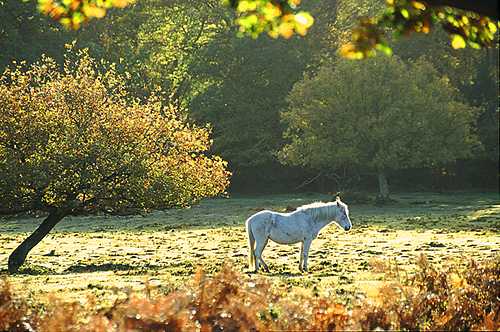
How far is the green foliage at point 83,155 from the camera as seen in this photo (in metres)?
24.8

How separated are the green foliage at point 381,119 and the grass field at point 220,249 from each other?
3891mm

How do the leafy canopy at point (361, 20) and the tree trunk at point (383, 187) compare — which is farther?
the tree trunk at point (383, 187)

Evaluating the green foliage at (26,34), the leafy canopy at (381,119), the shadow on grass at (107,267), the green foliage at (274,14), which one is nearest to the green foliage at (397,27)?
the green foliage at (274,14)

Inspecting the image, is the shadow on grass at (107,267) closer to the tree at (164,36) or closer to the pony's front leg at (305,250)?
the pony's front leg at (305,250)

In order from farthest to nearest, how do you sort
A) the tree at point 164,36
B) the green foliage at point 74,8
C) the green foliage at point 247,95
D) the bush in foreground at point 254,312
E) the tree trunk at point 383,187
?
1. the tree at point 164,36
2. the green foliage at point 247,95
3. the tree trunk at point 383,187
4. the green foliage at point 74,8
5. the bush in foreground at point 254,312

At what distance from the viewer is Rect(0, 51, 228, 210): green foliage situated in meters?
24.8

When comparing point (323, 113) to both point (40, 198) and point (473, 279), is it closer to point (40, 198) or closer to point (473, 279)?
point (40, 198)

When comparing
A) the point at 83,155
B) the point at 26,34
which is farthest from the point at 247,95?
the point at 83,155

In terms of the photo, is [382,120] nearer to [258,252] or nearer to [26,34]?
[26,34]

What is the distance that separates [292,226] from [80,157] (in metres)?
6.23

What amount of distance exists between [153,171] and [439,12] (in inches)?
629

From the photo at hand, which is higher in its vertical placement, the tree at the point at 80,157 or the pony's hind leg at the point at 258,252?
the tree at the point at 80,157

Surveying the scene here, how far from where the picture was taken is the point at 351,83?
57969 millimetres

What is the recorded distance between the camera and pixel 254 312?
987 centimetres
